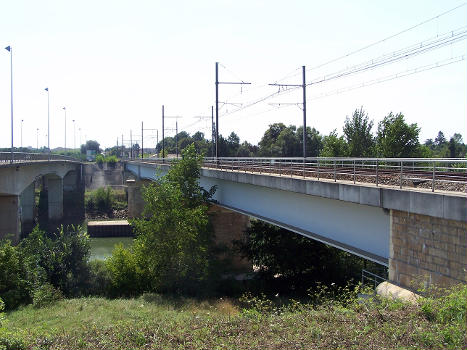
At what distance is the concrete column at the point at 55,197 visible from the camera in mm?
63594

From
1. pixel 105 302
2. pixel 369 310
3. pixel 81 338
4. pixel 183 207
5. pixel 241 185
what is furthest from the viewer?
pixel 183 207

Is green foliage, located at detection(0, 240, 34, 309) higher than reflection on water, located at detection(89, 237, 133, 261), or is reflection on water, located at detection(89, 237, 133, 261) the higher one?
green foliage, located at detection(0, 240, 34, 309)

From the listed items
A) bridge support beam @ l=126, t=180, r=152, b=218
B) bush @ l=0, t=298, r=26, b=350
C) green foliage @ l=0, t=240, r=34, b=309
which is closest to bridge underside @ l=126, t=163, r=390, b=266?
bush @ l=0, t=298, r=26, b=350

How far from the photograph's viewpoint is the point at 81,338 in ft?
34.0

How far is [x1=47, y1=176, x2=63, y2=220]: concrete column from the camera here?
63594 millimetres

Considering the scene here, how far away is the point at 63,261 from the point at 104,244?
25.2 metres

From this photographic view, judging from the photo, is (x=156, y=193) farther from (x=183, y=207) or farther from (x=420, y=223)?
(x=420, y=223)

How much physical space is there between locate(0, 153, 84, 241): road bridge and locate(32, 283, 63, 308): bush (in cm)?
612

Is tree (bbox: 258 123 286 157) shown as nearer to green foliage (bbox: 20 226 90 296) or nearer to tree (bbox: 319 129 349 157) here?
tree (bbox: 319 129 349 157)

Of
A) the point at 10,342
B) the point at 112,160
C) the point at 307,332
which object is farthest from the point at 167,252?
the point at 112,160

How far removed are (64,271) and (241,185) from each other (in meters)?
9.91

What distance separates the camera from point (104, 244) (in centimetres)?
4728

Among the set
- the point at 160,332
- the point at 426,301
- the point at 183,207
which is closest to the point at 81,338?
the point at 160,332

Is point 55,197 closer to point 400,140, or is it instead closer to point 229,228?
point 229,228
